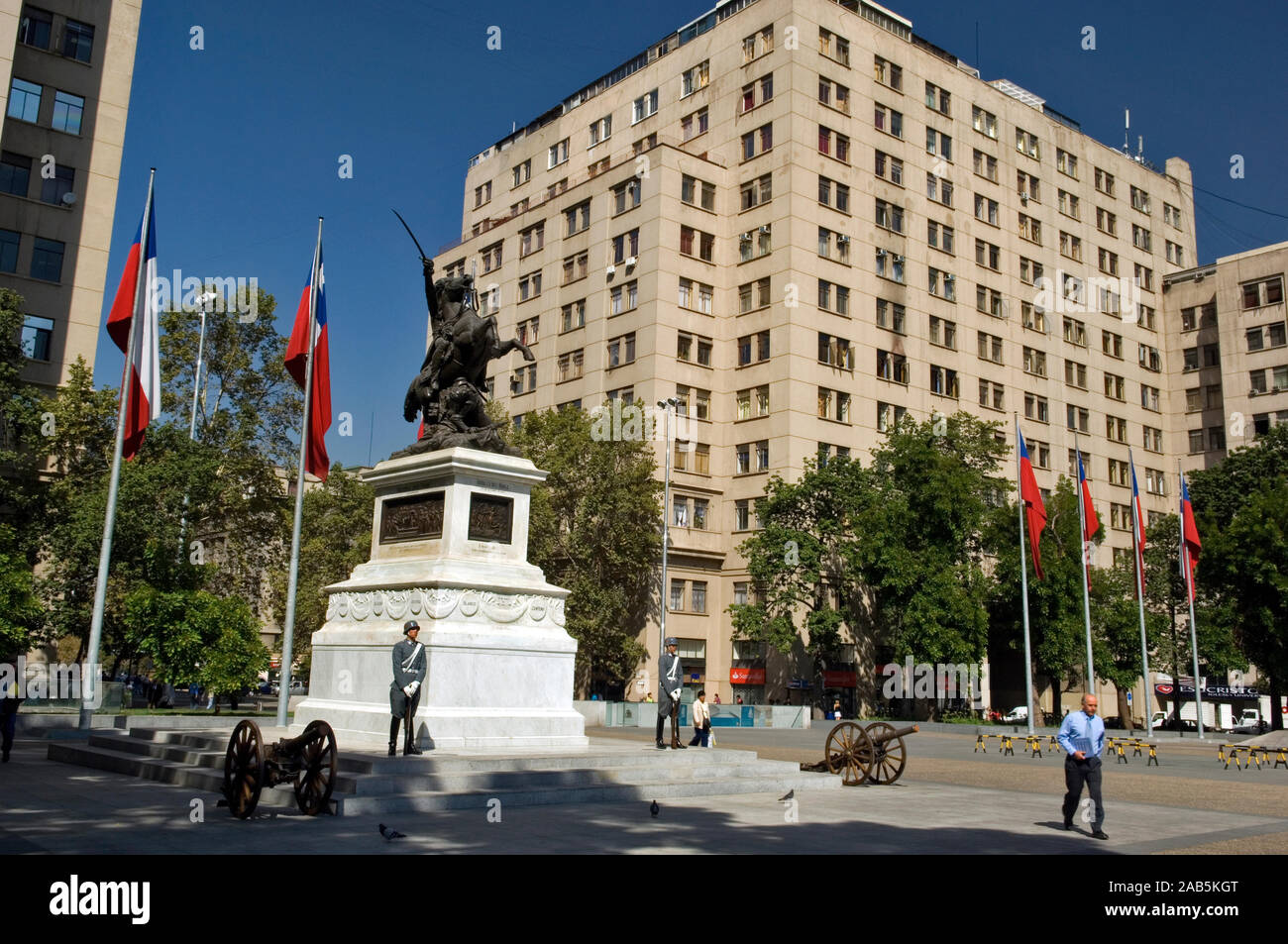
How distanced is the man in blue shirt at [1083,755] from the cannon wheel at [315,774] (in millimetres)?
8296

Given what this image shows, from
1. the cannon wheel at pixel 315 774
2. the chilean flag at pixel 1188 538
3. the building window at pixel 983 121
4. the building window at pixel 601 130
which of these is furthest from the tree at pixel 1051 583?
the cannon wheel at pixel 315 774

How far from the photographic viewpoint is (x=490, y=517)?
55.8ft

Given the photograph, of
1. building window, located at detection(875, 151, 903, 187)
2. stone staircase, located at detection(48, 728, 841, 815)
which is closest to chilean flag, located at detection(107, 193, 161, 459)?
stone staircase, located at detection(48, 728, 841, 815)

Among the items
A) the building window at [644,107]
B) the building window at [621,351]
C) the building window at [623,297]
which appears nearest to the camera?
the building window at [621,351]

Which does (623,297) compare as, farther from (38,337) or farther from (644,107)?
(38,337)

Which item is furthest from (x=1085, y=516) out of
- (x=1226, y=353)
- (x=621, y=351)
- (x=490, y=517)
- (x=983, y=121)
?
(x=1226, y=353)

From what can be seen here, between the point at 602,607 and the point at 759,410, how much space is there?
14914 millimetres

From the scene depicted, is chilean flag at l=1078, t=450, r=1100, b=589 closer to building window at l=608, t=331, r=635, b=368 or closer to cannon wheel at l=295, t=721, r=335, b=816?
building window at l=608, t=331, r=635, b=368

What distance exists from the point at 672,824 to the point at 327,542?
4465cm

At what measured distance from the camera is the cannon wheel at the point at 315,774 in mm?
11539

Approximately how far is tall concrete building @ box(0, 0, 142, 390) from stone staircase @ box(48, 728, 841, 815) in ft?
107

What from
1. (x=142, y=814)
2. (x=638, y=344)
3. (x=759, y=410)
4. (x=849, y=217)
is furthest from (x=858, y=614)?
(x=142, y=814)

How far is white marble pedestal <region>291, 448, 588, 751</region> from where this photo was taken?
50.6ft

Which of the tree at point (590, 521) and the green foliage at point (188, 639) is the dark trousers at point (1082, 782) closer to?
the green foliage at point (188, 639)
